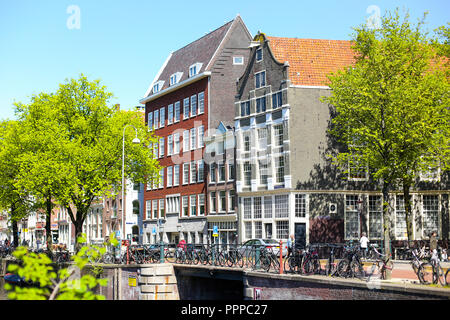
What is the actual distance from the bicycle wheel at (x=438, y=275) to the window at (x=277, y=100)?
96.1 feet

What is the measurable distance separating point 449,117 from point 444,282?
2262 centimetres

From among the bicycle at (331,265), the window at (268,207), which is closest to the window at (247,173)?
the window at (268,207)

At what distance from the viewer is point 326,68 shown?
5238 cm

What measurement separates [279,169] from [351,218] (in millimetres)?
6753

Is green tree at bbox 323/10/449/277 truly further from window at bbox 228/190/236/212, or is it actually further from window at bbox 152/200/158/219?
window at bbox 152/200/158/219

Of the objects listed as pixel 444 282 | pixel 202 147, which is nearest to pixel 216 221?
pixel 202 147

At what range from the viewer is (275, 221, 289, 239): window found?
50406 mm

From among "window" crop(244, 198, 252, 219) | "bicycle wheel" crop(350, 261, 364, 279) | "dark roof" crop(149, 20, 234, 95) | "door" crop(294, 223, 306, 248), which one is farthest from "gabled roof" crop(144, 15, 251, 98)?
"bicycle wheel" crop(350, 261, 364, 279)

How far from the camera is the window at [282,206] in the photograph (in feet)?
165

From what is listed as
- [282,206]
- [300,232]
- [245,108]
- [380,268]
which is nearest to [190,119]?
[245,108]

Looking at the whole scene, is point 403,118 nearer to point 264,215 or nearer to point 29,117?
point 264,215

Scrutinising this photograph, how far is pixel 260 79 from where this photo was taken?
2124 inches

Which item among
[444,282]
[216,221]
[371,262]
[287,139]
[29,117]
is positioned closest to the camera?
[444,282]

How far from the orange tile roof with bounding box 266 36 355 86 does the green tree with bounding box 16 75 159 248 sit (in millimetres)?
14783
